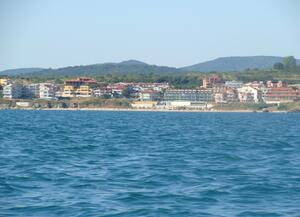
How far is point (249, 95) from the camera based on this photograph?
165000 millimetres

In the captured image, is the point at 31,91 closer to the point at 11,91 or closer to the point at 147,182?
the point at 11,91

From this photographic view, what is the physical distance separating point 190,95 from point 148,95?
28.2ft

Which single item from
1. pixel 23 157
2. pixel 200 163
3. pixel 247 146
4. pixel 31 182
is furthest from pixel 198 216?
pixel 247 146

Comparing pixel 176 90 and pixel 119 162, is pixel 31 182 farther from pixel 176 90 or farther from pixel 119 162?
pixel 176 90

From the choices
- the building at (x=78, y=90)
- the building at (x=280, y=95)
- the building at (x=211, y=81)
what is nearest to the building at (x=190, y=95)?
the building at (x=211, y=81)

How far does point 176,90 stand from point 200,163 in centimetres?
14945

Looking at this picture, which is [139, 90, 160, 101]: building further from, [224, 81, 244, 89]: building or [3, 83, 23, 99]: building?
[3, 83, 23, 99]: building

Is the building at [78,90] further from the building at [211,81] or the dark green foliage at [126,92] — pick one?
the building at [211,81]

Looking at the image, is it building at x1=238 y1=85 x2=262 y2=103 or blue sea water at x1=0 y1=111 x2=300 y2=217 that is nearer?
blue sea water at x1=0 y1=111 x2=300 y2=217

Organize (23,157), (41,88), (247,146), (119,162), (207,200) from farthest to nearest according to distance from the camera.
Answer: (41,88)
(247,146)
(23,157)
(119,162)
(207,200)

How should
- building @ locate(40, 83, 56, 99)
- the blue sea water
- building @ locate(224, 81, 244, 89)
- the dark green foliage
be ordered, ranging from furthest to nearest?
1. building @ locate(224, 81, 244, 89)
2. the dark green foliage
3. building @ locate(40, 83, 56, 99)
4. the blue sea water

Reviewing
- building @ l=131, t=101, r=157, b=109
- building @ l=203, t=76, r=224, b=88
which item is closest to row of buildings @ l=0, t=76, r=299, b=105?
building @ l=203, t=76, r=224, b=88

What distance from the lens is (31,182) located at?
18.8 meters

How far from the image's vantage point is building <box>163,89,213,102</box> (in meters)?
168
